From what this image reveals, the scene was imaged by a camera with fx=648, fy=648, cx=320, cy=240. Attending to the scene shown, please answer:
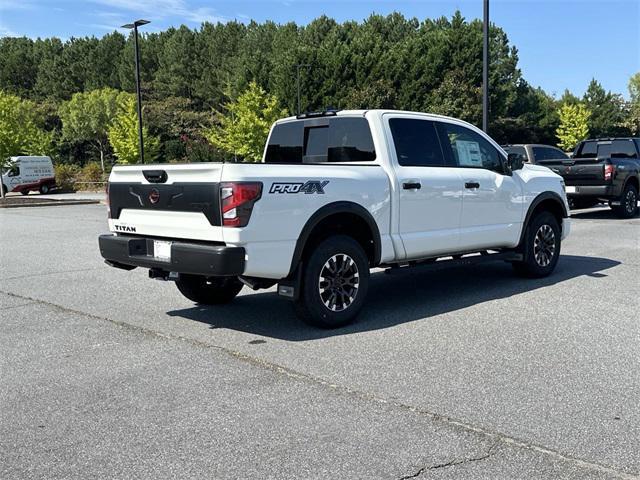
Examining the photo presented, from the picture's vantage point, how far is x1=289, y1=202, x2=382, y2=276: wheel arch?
18.0ft

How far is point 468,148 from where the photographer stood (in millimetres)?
7352

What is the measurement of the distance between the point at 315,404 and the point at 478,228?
12.5 feet

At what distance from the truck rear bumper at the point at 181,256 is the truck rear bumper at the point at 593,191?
465 inches

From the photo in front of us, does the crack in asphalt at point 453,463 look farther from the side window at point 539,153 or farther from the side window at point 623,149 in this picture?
the side window at point 623,149

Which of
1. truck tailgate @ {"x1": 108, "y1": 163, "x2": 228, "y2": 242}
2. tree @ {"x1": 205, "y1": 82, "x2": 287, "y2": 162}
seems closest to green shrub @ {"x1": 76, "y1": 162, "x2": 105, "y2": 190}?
tree @ {"x1": 205, "y1": 82, "x2": 287, "y2": 162}

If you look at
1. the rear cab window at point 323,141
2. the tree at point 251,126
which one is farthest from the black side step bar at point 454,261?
the tree at point 251,126

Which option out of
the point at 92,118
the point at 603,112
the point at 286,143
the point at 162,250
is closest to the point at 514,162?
the point at 286,143

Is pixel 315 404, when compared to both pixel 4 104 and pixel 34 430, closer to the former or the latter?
pixel 34 430

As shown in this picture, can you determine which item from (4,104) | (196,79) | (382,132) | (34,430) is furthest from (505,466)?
(196,79)

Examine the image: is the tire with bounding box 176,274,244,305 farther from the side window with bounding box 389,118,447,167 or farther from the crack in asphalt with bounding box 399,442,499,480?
the crack in asphalt with bounding box 399,442,499,480

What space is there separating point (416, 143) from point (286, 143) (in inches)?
58.9

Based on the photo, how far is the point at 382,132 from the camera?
6.41m

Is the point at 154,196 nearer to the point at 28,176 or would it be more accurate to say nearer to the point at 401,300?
the point at 401,300

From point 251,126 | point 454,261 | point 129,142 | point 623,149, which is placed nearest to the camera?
point 454,261
